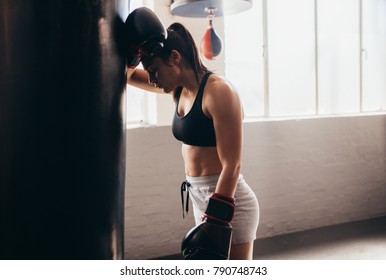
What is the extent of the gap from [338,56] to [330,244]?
195 cm

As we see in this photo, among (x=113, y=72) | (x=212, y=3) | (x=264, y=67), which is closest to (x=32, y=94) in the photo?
(x=113, y=72)

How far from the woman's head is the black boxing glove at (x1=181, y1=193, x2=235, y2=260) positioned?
51cm

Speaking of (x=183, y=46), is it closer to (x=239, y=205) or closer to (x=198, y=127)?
(x=198, y=127)

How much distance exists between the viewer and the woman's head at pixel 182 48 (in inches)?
64.9

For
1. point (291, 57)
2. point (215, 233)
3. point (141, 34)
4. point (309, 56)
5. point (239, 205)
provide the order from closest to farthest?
point (141, 34), point (215, 233), point (239, 205), point (291, 57), point (309, 56)

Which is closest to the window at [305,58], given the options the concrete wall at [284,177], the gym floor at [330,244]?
the concrete wall at [284,177]

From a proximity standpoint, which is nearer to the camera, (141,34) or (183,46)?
(141,34)

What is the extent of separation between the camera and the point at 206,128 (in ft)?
5.24

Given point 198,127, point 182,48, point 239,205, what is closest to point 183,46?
point 182,48

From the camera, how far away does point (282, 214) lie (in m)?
3.86

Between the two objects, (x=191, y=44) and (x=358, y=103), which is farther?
(x=358, y=103)

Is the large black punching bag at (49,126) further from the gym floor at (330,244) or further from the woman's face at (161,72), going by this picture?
the gym floor at (330,244)
